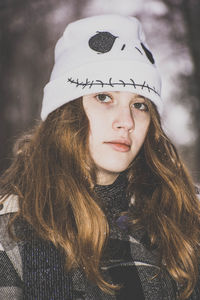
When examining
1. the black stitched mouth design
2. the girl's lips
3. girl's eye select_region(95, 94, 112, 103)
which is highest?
the black stitched mouth design

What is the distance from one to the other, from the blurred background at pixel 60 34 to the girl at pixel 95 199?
151 centimetres

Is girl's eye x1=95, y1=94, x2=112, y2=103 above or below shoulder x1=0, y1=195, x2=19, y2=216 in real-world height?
above

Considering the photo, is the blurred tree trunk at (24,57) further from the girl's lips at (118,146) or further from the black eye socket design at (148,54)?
the girl's lips at (118,146)

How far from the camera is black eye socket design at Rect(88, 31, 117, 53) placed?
4.06ft

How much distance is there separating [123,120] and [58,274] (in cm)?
60

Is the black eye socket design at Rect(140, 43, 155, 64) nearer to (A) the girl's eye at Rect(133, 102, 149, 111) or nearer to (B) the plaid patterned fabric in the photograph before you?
(A) the girl's eye at Rect(133, 102, 149, 111)

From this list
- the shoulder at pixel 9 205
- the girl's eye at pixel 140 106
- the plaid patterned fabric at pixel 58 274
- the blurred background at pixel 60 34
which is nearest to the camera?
the plaid patterned fabric at pixel 58 274

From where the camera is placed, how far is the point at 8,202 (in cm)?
118

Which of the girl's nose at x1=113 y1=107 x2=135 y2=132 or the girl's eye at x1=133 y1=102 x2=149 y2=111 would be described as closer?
the girl's nose at x1=113 y1=107 x2=135 y2=132

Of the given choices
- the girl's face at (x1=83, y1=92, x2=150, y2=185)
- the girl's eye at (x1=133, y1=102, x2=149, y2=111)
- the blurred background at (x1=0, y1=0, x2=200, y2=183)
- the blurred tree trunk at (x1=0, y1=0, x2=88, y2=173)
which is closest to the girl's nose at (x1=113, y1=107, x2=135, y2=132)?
the girl's face at (x1=83, y1=92, x2=150, y2=185)

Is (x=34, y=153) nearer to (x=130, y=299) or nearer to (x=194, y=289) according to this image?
(x=130, y=299)

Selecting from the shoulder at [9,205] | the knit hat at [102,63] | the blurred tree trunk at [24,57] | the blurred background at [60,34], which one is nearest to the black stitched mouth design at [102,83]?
the knit hat at [102,63]

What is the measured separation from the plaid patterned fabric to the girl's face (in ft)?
1.04

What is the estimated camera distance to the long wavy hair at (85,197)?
111cm
